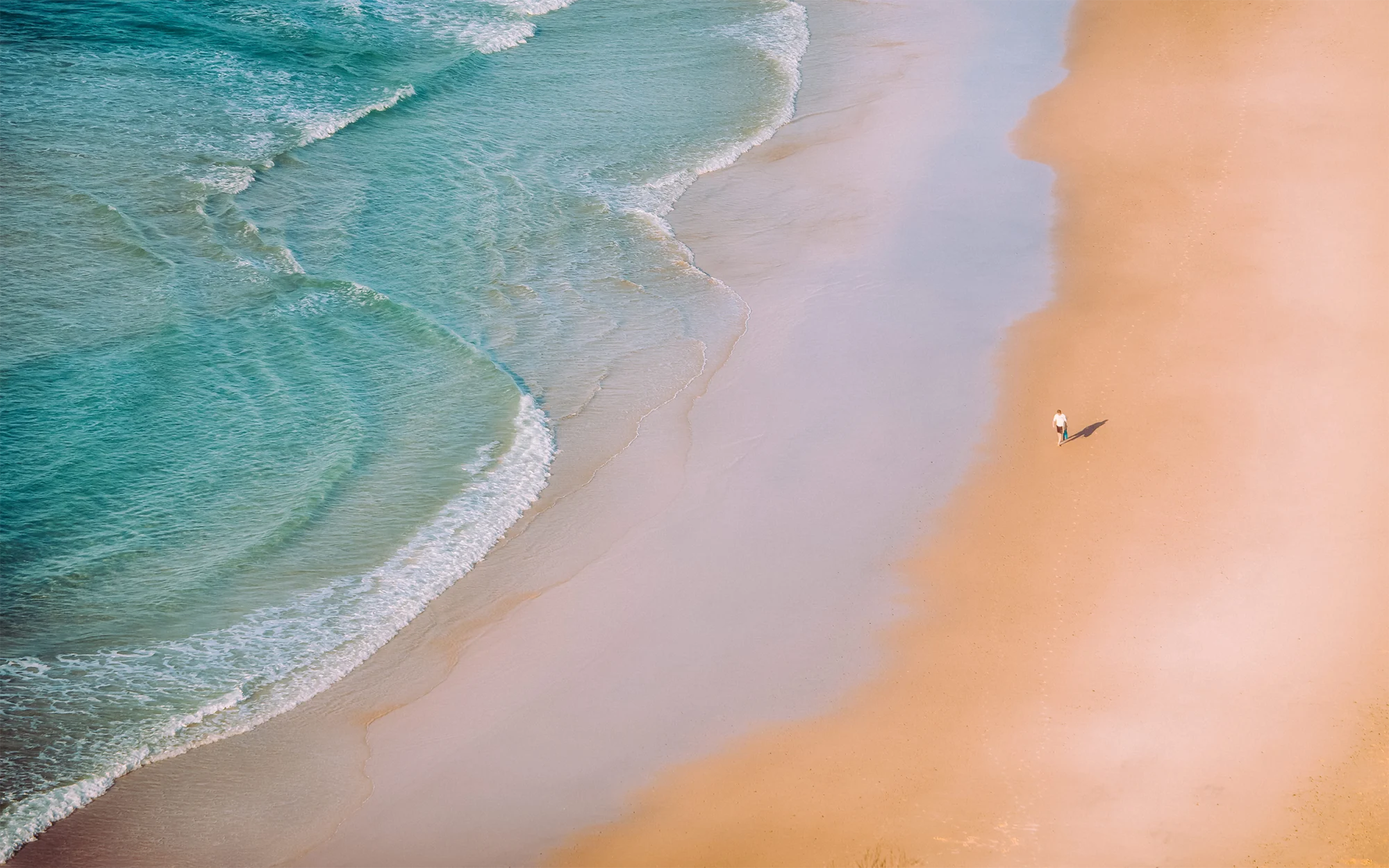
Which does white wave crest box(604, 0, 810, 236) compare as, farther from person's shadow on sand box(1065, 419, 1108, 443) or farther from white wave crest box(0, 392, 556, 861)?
white wave crest box(0, 392, 556, 861)

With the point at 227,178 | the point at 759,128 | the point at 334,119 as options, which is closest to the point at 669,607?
the point at 227,178

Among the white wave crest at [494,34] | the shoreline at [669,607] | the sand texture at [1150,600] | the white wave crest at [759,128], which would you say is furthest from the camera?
the white wave crest at [494,34]

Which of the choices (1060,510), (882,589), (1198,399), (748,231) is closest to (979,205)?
(748,231)

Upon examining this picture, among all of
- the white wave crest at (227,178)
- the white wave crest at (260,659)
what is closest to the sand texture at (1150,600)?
the white wave crest at (260,659)

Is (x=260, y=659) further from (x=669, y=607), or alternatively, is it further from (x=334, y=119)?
(x=334, y=119)

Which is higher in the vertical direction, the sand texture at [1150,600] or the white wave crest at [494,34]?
the white wave crest at [494,34]

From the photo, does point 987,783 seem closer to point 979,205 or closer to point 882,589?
point 882,589

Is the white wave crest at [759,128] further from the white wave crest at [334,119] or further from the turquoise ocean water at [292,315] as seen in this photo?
the white wave crest at [334,119]
